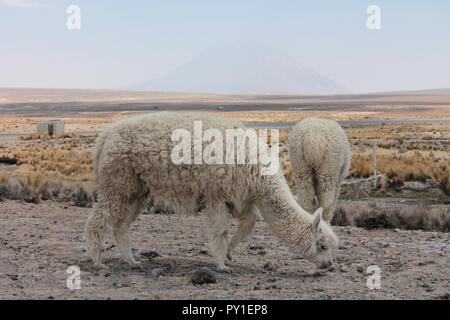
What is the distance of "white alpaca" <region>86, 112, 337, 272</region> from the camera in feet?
23.8

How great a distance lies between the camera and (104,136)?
304 inches

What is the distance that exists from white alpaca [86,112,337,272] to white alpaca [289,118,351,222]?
2.08 metres

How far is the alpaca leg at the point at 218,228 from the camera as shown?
726 cm

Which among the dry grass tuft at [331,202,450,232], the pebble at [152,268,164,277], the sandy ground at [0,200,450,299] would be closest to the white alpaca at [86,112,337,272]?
the sandy ground at [0,200,450,299]

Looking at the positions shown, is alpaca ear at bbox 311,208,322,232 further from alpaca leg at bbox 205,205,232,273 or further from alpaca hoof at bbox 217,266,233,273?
alpaca hoof at bbox 217,266,233,273

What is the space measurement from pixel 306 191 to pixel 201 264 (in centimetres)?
252

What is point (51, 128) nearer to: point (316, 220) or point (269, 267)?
point (269, 267)

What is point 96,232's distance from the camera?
24.9 ft

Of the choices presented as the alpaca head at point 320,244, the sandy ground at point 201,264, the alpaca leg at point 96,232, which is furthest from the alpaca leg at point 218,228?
the alpaca leg at point 96,232

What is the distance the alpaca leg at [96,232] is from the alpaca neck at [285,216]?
212 cm

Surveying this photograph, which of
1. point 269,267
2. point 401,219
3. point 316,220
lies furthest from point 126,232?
point 401,219

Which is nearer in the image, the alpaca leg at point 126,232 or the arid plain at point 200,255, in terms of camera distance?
the arid plain at point 200,255

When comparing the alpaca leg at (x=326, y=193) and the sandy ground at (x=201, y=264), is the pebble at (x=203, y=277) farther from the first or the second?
the alpaca leg at (x=326, y=193)
